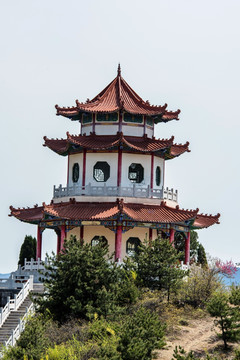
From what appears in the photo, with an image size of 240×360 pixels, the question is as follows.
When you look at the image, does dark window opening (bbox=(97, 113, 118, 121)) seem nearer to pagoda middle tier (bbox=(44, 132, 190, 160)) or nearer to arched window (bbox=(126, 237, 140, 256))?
pagoda middle tier (bbox=(44, 132, 190, 160))

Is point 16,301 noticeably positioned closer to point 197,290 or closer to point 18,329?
point 18,329

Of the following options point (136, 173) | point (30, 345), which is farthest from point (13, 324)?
point (136, 173)

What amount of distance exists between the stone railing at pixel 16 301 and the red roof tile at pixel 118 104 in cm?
1144

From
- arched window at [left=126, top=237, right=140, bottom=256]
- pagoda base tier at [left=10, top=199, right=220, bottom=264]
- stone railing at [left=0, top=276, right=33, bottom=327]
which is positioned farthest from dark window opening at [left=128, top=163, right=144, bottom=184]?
stone railing at [left=0, top=276, right=33, bottom=327]

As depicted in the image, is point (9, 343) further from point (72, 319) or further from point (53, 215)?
point (53, 215)

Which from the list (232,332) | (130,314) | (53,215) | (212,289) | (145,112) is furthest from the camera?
(145,112)

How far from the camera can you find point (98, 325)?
39.8m

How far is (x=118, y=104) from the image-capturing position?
181 ft

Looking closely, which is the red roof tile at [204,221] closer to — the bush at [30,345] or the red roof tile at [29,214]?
the red roof tile at [29,214]

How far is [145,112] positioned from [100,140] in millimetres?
3033

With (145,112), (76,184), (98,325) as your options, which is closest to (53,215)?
(76,184)

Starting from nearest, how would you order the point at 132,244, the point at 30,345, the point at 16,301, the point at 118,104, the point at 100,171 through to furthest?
1. the point at 30,345
2. the point at 16,301
3. the point at 132,244
4. the point at 100,171
5. the point at 118,104

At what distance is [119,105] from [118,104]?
1.88 ft

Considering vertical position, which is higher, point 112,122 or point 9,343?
point 112,122
